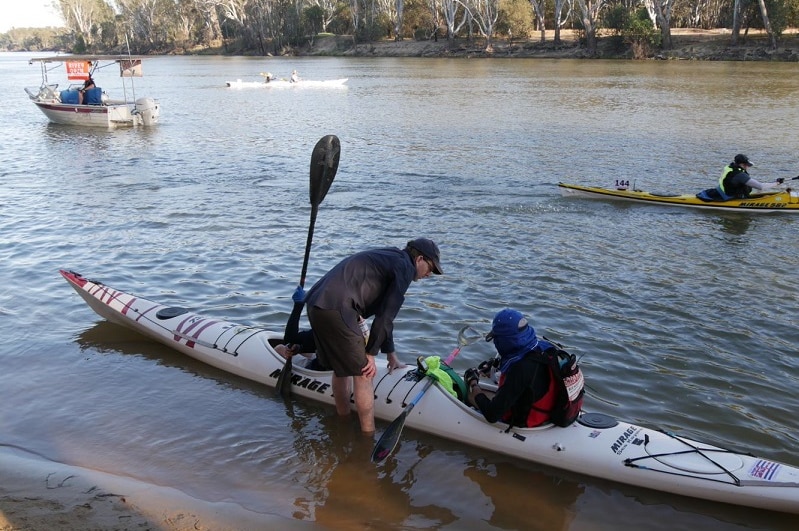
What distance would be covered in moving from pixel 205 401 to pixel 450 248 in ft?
18.4

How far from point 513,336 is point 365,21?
82.0 metres

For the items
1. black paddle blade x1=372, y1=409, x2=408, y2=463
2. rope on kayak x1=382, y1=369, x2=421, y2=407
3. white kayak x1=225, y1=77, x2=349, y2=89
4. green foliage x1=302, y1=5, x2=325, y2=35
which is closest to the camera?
black paddle blade x1=372, y1=409, x2=408, y2=463

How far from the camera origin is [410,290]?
969 centimetres

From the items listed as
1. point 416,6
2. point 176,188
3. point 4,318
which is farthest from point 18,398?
point 416,6

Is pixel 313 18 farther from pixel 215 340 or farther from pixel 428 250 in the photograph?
pixel 428 250

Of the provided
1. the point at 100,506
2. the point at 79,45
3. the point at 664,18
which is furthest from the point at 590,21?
the point at 79,45

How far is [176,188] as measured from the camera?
52.5 ft

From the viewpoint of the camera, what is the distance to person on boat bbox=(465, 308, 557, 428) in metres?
5.21

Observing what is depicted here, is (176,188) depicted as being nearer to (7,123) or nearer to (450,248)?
(450,248)

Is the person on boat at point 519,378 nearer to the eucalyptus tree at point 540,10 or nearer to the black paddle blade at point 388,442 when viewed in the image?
the black paddle blade at point 388,442

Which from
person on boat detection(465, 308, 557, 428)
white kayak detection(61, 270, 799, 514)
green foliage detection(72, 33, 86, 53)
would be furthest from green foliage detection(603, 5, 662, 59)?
green foliage detection(72, 33, 86, 53)

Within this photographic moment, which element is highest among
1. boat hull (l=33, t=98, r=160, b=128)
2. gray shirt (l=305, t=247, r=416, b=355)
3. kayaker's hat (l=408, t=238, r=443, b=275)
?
boat hull (l=33, t=98, r=160, b=128)

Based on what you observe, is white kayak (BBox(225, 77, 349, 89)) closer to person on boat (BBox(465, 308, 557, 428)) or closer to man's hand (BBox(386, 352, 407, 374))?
man's hand (BBox(386, 352, 407, 374))

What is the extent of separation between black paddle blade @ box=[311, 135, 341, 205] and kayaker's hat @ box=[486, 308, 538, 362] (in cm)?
317
